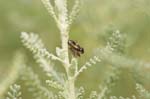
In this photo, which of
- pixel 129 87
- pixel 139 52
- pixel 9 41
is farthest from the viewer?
pixel 9 41

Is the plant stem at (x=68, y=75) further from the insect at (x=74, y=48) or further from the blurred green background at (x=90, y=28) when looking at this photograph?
the blurred green background at (x=90, y=28)

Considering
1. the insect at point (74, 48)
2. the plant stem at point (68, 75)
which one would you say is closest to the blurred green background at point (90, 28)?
the insect at point (74, 48)

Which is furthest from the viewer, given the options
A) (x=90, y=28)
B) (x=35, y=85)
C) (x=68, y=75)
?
(x=90, y=28)

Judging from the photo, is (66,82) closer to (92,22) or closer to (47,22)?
(92,22)

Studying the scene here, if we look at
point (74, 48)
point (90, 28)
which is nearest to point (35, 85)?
point (74, 48)

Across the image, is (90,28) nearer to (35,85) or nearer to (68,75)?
(35,85)

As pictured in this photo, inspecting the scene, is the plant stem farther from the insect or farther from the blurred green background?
the blurred green background

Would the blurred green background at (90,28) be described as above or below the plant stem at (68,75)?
above

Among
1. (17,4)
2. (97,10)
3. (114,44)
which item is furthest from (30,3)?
(114,44)

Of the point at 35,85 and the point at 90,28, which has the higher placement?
the point at 90,28
